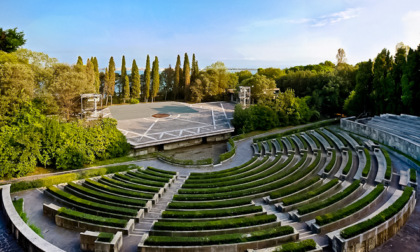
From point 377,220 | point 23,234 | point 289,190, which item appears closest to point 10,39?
point 23,234

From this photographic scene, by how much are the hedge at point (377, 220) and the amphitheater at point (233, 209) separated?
0.16 ft

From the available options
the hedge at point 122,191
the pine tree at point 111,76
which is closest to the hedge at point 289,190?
the hedge at point 122,191

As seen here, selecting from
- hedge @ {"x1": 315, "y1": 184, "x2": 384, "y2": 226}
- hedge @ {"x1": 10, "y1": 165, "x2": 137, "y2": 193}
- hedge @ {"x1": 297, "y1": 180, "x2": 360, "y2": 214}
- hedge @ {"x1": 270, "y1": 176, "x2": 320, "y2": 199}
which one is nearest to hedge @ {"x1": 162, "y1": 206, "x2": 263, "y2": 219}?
hedge @ {"x1": 297, "y1": 180, "x2": 360, "y2": 214}

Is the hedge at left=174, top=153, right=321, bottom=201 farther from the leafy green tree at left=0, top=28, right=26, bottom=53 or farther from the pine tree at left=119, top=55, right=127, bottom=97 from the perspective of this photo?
the pine tree at left=119, top=55, right=127, bottom=97

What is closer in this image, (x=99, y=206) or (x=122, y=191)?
(x=99, y=206)

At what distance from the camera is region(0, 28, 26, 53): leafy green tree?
31.3m

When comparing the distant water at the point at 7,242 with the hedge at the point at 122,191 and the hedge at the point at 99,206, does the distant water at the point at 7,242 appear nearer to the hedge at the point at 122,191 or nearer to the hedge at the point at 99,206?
the hedge at the point at 99,206

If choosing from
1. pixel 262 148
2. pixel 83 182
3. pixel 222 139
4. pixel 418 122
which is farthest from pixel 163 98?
pixel 418 122

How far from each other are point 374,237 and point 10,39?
4264cm

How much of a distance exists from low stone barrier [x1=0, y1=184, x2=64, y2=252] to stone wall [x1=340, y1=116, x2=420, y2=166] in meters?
30.1

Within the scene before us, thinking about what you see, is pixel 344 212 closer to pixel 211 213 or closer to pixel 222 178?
pixel 211 213

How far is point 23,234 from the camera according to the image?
11758 mm

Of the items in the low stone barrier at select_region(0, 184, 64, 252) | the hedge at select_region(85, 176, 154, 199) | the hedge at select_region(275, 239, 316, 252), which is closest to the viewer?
the hedge at select_region(275, 239, 316, 252)

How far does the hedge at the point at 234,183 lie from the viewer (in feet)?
60.2
